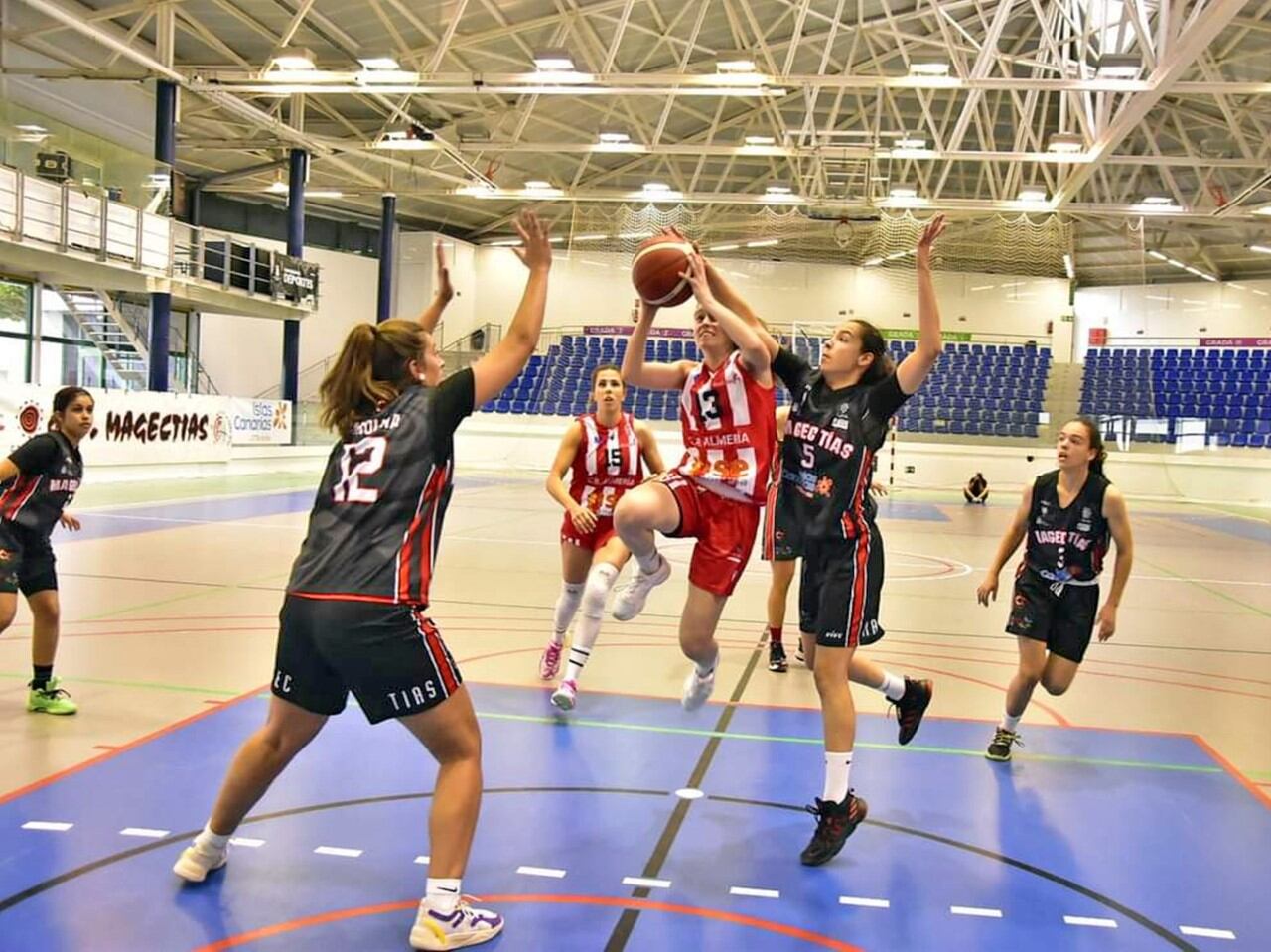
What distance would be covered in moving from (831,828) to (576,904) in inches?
37.2

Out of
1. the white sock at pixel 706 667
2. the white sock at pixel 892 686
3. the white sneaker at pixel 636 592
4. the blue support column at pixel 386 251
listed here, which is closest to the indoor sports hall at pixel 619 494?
the white sock at pixel 892 686

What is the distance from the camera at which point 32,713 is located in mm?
4984

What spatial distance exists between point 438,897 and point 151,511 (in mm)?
12911

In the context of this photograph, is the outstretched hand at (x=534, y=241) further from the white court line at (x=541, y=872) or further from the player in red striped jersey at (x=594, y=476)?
the player in red striped jersey at (x=594, y=476)

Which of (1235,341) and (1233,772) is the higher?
(1235,341)

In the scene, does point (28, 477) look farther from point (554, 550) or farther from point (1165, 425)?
point (1165, 425)

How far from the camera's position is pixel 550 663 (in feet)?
19.9

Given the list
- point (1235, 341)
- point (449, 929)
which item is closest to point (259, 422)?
point (449, 929)

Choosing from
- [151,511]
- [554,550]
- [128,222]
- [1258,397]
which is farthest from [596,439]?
[1258,397]

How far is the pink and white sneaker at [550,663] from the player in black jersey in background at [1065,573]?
7.89 feet

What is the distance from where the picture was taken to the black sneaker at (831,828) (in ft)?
11.7

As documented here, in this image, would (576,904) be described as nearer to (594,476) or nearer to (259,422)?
(594,476)

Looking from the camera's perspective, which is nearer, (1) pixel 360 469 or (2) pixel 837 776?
(1) pixel 360 469

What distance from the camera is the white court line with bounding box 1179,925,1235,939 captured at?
312 centimetres
